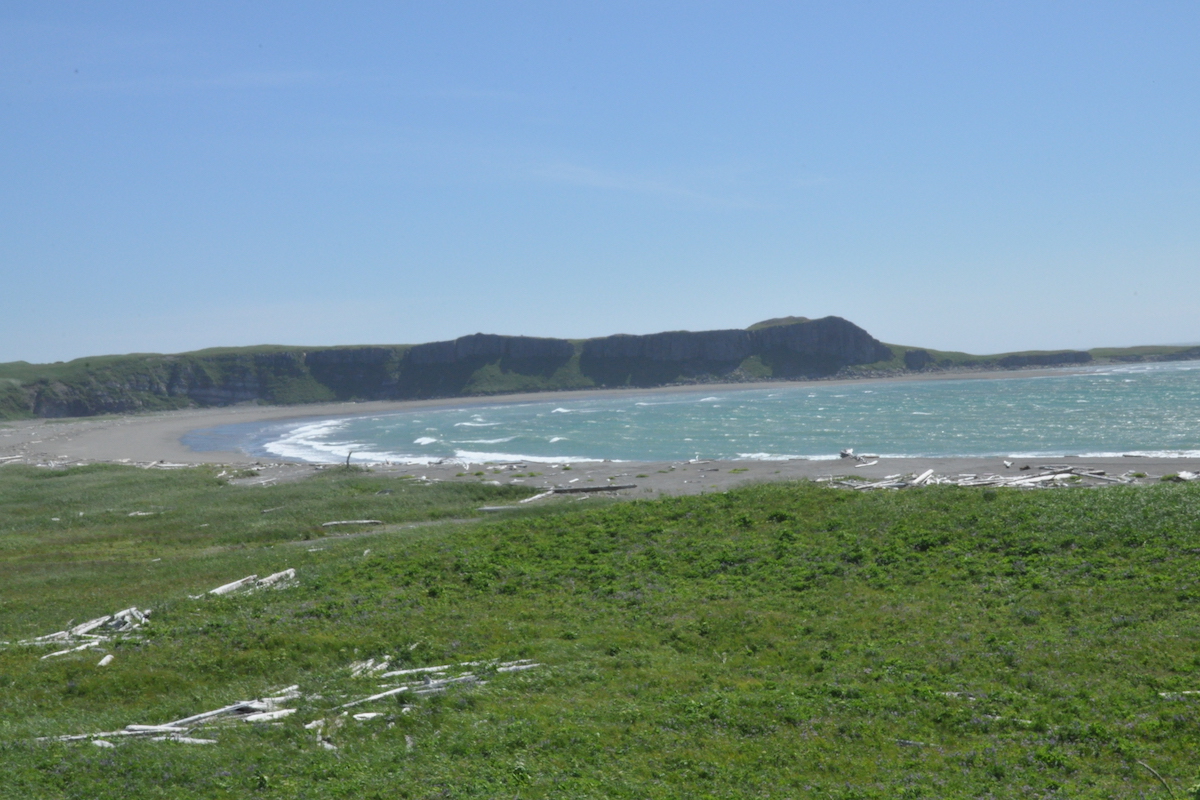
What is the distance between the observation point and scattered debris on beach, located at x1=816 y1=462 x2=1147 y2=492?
128 ft

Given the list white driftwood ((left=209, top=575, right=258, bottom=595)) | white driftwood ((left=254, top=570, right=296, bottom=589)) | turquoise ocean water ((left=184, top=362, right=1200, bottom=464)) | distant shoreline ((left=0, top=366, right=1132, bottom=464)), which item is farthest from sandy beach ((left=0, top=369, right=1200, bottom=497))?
white driftwood ((left=209, top=575, right=258, bottom=595))

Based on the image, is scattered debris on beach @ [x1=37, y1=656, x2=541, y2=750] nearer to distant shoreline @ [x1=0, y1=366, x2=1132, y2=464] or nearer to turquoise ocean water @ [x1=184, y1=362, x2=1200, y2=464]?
turquoise ocean water @ [x1=184, y1=362, x2=1200, y2=464]

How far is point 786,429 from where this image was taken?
89.0m

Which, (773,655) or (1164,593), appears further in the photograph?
(1164,593)

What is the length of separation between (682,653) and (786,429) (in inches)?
2908

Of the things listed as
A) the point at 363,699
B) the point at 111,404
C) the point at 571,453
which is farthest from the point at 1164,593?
the point at 111,404

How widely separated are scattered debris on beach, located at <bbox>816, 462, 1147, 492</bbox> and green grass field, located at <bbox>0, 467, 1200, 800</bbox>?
1017cm

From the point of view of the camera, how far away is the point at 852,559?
2402 cm

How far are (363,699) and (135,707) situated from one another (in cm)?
497

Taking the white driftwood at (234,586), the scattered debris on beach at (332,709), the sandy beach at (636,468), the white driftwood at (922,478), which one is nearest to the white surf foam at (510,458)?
the sandy beach at (636,468)

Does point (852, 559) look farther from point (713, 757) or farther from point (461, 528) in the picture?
point (461, 528)

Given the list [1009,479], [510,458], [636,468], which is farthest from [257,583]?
[510,458]

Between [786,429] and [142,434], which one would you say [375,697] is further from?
Answer: [142,434]

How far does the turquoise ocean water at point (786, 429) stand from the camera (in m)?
68.2
